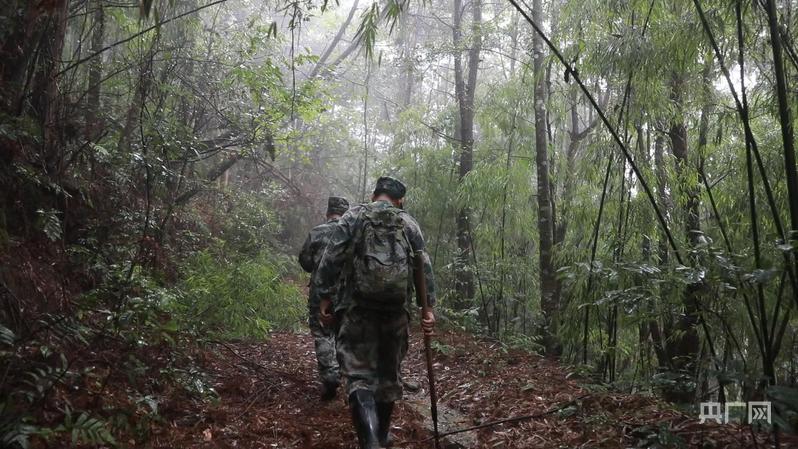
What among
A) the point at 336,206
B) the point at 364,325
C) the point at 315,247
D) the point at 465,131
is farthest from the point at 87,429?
the point at 465,131

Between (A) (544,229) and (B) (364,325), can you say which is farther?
(A) (544,229)

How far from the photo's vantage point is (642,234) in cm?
534

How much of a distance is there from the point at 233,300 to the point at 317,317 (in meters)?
2.10

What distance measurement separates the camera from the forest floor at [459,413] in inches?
121

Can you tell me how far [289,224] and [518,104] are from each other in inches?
415

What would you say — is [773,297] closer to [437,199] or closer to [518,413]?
[518,413]

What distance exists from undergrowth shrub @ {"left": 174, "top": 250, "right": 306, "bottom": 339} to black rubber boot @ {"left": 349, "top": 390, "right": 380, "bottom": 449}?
8.76 feet

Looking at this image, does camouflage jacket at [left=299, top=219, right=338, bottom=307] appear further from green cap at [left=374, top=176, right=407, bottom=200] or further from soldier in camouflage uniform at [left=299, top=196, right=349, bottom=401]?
green cap at [left=374, top=176, right=407, bottom=200]

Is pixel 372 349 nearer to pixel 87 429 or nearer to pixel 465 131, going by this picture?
pixel 87 429

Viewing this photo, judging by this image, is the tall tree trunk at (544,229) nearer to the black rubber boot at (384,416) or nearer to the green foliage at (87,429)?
the black rubber boot at (384,416)

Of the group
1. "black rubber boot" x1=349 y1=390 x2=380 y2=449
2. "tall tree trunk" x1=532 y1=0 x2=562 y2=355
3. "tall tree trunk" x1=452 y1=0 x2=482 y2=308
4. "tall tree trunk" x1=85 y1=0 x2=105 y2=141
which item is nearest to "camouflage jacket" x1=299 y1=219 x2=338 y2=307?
"black rubber boot" x1=349 y1=390 x2=380 y2=449

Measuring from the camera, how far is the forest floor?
3.07m

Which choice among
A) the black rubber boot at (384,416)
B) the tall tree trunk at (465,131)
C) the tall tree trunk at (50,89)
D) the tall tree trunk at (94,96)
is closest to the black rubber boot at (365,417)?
the black rubber boot at (384,416)

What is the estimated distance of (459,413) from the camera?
4492mm
